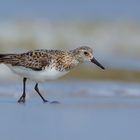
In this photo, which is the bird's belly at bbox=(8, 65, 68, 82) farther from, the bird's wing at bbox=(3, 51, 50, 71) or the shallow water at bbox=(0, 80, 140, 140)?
the shallow water at bbox=(0, 80, 140, 140)

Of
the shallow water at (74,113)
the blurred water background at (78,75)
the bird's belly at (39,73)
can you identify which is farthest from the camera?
the bird's belly at (39,73)

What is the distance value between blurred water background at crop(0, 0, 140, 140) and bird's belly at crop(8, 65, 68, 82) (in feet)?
1.19

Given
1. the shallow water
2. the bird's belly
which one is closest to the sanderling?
the bird's belly

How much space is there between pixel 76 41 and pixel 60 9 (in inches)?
173

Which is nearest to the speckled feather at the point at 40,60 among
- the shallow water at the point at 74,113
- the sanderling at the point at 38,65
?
the sanderling at the point at 38,65

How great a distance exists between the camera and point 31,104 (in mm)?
12117

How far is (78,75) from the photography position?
16469 mm

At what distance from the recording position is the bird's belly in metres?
12.1

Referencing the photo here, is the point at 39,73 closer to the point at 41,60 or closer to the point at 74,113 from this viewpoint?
the point at 41,60

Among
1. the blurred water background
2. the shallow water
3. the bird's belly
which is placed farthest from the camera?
the bird's belly

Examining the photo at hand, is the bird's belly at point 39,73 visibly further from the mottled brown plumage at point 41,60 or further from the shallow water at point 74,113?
the shallow water at point 74,113

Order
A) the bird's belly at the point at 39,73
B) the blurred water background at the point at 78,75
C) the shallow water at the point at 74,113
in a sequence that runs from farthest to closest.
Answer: the bird's belly at the point at 39,73
the blurred water background at the point at 78,75
the shallow water at the point at 74,113

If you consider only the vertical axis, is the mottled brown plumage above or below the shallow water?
above

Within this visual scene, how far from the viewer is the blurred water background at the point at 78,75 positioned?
10156mm
